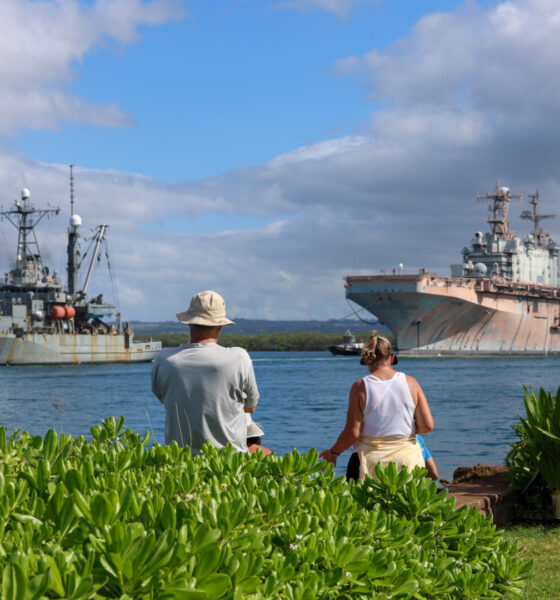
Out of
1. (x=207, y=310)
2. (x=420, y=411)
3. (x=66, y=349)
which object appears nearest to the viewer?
(x=207, y=310)

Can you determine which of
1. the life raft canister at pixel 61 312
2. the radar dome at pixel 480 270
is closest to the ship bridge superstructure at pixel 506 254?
the radar dome at pixel 480 270

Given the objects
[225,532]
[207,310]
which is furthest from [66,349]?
[225,532]

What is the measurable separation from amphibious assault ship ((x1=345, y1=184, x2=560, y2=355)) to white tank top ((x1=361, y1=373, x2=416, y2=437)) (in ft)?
186

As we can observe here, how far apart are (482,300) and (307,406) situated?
135 ft

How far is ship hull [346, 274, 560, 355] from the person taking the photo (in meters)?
62.4

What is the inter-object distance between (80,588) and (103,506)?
0.34m

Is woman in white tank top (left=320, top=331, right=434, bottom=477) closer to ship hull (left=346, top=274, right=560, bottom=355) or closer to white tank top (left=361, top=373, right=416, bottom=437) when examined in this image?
white tank top (left=361, top=373, right=416, bottom=437)

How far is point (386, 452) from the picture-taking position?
507 centimetres

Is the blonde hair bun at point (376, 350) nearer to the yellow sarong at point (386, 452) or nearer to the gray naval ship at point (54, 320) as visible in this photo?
the yellow sarong at point (386, 452)

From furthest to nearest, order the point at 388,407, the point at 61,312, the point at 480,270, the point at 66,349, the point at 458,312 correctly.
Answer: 1. the point at 480,270
2. the point at 458,312
3. the point at 61,312
4. the point at 66,349
5. the point at 388,407

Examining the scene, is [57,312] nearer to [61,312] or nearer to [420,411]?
[61,312]

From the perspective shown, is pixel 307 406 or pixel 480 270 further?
pixel 480 270

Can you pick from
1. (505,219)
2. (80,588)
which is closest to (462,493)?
(80,588)

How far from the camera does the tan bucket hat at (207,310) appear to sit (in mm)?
4609
